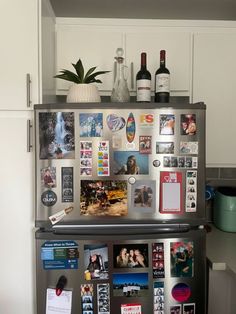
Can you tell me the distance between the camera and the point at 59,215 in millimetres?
1269

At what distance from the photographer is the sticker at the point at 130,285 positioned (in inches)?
49.4

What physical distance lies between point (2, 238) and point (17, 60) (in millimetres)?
862

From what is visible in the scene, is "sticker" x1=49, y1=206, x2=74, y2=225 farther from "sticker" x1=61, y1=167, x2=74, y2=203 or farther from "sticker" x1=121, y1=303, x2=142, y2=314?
"sticker" x1=121, y1=303, x2=142, y2=314

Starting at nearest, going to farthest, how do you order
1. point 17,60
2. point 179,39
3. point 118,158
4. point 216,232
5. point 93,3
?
point 118,158, point 17,60, point 93,3, point 179,39, point 216,232

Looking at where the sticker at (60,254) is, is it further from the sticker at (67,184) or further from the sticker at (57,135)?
the sticker at (57,135)

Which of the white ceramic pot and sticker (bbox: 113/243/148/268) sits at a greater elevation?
the white ceramic pot

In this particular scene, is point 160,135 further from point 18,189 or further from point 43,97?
point 18,189

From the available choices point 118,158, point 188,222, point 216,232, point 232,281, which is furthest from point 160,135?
point 216,232

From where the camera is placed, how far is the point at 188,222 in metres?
1.28

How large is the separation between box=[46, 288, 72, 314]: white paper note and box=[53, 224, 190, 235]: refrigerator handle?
263 mm

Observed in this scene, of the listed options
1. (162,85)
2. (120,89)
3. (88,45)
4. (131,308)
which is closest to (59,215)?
(131,308)

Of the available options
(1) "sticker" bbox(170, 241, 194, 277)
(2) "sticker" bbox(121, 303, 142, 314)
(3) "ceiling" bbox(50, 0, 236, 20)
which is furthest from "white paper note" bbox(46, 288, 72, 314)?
(3) "ceiling" bbox(50, 0, 236, 20)

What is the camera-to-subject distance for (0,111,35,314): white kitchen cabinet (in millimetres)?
1400

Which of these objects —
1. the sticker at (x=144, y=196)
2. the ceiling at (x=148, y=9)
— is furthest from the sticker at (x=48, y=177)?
the ceiling at (x=148, y=9)
